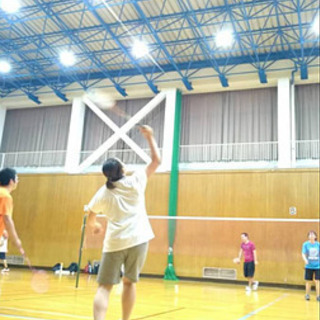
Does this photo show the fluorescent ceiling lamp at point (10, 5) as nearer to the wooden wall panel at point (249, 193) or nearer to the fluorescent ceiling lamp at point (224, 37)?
the fluorescent ceiling lamp at point (224, 37)

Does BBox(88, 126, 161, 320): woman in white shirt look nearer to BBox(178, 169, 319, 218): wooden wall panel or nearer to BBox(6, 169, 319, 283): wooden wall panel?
BBox(6, 169, 319, 283): wooden wall panel

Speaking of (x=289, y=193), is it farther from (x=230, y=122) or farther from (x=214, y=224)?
(x=230, y=122)

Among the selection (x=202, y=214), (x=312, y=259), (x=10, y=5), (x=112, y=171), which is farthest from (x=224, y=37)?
(x=112, y=171)

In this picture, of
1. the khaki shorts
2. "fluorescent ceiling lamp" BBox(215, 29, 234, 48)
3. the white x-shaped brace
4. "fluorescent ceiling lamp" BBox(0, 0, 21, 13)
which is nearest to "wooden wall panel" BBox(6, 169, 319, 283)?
the white x-shaped brace

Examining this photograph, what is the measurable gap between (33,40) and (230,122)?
9428mm

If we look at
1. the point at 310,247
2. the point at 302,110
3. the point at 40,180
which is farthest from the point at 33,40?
the point at 310,247

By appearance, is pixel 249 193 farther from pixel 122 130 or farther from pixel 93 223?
pixel 93 223

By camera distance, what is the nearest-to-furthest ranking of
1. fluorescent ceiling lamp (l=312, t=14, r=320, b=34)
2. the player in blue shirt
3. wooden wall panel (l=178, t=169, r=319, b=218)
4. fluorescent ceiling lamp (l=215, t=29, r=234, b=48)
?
the player in blue shirt → fluorescent ceiling lamp (l=312, t=14, r=320, b=34) → fluorescent ceiling lamp (l=215, t=29, r=234, b=48) → wooden wall panel (l=178, t=169, r=319, b=218)

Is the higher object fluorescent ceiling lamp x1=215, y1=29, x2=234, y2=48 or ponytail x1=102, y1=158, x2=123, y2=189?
fluorescent ceiling lamp x1=215, y1=29, x2=234, y2=48

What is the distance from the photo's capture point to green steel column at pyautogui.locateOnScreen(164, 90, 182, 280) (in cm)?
1534

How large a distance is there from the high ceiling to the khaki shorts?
1137cm

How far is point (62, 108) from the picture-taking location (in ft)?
70.3

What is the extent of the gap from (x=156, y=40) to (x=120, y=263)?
45.4 feet

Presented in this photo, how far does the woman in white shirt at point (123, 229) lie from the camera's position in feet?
11.0
